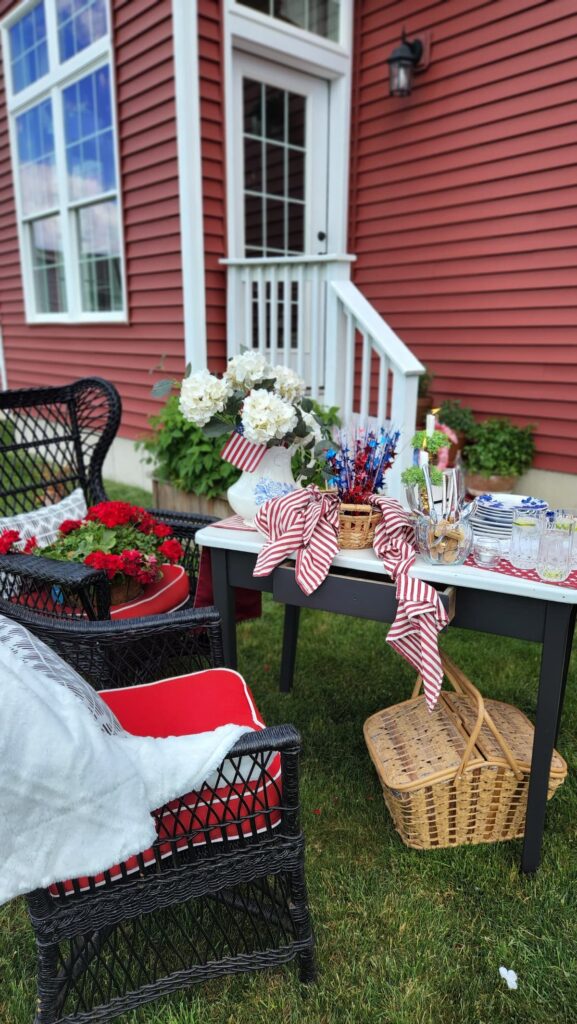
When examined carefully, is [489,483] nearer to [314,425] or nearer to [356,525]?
[314,425]

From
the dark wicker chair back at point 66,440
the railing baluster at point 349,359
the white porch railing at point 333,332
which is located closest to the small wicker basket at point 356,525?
the dark wicker chair back at point 66,440

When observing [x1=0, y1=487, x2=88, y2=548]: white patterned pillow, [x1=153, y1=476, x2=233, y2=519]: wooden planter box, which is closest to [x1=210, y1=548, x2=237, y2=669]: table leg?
[x1=0, y1=487, x2=88, y2=548]: white patterned pillow

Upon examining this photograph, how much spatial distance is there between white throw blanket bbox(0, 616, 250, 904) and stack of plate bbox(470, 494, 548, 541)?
93cm

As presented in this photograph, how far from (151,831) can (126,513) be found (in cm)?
145

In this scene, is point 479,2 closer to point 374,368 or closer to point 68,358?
point 374,368

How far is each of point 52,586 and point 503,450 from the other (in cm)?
312

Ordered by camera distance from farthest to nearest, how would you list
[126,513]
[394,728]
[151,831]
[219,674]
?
[126,513]
[394,728]
[219,674]
[151,831]

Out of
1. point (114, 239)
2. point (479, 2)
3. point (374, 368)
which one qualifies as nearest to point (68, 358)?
point (114, 239)

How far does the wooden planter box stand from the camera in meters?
3.94

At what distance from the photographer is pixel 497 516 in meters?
1.71

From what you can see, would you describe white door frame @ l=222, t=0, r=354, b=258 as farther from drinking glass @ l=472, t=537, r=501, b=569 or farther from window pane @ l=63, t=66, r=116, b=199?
drinking glass @ l=472, t=537, r=501, b=569

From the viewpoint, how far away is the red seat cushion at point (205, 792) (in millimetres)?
1283

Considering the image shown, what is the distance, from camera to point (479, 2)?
423 centimetres

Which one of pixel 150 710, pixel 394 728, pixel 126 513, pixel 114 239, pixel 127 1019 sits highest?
pixel 114 239
